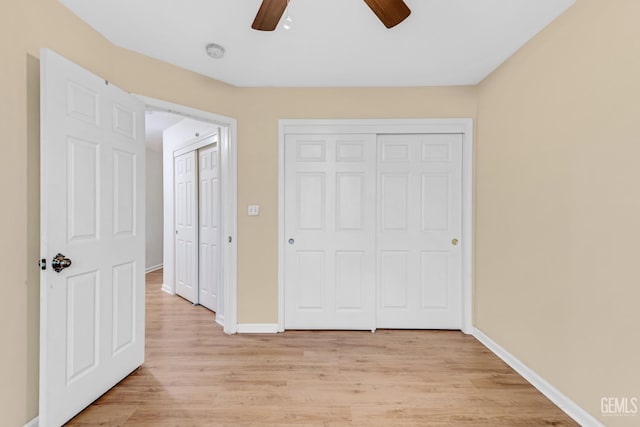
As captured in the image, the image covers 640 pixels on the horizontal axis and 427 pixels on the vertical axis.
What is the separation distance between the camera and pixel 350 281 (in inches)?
107

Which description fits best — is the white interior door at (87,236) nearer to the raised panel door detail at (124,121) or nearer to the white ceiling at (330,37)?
the raised panel door detail at (124,121)

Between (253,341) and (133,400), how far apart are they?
3.14 ft

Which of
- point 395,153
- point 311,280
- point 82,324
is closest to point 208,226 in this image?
point 311,280

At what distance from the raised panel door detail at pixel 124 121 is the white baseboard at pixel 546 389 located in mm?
3332

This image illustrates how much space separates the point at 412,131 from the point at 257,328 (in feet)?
8.12

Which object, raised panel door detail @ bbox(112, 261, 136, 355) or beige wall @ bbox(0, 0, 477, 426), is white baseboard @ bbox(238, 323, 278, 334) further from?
raised panel door detail @ bbox(112, 261, 136, 355)

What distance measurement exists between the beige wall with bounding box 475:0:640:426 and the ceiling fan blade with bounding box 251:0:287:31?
1718 millimetres

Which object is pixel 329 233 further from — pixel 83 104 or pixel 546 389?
pixel 83 104

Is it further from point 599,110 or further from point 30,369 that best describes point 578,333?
point 30,369

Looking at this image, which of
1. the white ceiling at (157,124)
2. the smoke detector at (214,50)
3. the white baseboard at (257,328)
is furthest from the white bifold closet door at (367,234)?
the white ceiling at (157,124)

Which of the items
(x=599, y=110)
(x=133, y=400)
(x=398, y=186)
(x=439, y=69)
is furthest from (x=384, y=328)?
(x=439, y=69)

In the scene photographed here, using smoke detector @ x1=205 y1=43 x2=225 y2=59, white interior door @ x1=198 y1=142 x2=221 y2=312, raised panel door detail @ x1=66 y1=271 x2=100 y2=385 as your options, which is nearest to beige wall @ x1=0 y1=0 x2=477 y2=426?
raised panel door detail @ x1=66 y1=271 x2=100 y2=385

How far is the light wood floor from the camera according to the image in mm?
1577

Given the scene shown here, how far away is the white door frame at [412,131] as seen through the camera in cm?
262
